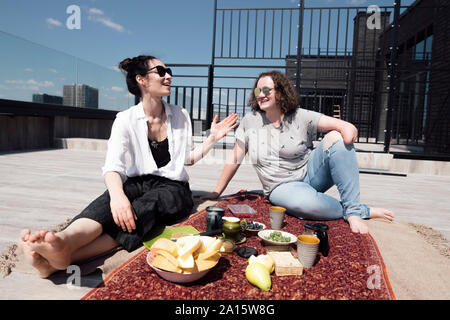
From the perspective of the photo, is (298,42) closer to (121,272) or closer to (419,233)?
(419,233)

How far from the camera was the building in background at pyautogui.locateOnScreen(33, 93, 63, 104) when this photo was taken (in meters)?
7.29

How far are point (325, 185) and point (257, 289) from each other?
1438 millimetres

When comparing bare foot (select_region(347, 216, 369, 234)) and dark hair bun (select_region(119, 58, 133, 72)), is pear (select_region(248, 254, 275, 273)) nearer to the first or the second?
bare foot (select_region(347, 216, 369, 234))

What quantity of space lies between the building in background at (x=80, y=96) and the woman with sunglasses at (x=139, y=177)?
23.2 ft

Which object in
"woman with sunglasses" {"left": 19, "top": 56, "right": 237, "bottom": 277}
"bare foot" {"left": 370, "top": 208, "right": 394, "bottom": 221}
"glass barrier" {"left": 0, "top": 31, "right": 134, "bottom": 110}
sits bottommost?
"bare foot" {"left": 370, "top": 208, "right": 394, "bottom": 221}

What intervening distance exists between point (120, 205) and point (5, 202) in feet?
5.65

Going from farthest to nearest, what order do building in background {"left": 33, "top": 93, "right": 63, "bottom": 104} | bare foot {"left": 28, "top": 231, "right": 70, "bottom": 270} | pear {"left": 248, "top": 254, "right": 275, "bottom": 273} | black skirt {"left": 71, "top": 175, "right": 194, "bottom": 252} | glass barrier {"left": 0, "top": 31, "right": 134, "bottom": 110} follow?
building in background {"left": 33, "top": 93, "right": 63, "bottom": 104} < glass barrier {"left": 0, "top": 31, "right": 134, "bottom": 110} < black skirt {"left": 71, "top": 175, "right": 194, "bottom": 252} < pear {"left": 248, "top": 254, "right": 275, "bottom": 273} < bare foot {"left": 28, "top": 231, "right": 70, "bottom": 270}

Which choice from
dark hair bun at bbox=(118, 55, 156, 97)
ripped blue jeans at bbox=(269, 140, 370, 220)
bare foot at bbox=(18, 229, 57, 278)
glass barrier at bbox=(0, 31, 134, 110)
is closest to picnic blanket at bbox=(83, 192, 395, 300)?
bare foot at bbox=(18, 229, 57, 278)

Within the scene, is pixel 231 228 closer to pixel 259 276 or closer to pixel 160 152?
pixel 259 276

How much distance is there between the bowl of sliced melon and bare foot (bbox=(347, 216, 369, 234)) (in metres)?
1.20

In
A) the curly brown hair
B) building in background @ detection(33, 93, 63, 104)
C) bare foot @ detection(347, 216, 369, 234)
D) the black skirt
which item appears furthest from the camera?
building in background @ detection(33, 93, 63, 104)

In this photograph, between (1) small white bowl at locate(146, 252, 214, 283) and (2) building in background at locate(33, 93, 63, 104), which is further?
(2) building in background at locate(33, 93, 63, 104)

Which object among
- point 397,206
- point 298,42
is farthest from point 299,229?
point 298,42

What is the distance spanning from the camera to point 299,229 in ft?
7.29
